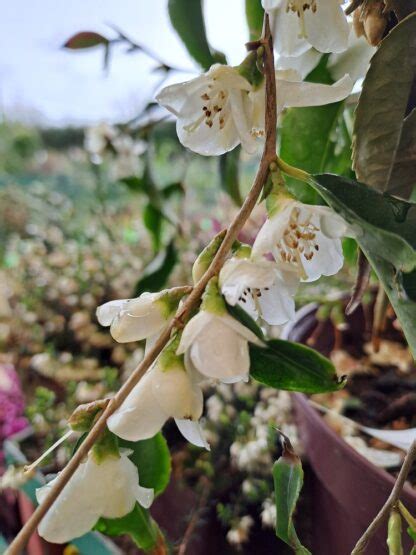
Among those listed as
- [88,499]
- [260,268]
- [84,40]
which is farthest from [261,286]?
[84,40]

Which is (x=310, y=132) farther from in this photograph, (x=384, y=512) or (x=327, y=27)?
(x=384, y=512)

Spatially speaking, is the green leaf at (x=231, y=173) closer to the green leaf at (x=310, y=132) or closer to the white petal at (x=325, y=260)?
the green leaf at (x=310, y=132)

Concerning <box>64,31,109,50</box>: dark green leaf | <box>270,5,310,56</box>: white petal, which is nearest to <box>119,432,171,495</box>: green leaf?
<box>270,5,310,56</box>: white petal

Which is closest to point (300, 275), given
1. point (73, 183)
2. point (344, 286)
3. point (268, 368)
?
point (268, 368)

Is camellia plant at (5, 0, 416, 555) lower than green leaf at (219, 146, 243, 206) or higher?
higher

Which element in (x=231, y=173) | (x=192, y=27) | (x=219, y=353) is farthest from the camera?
(x=231, y=173)

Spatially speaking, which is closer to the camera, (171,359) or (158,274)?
(171,359)

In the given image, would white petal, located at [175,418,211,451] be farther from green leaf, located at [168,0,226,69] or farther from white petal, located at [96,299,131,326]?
green leaf, located at [168,0,226,69]
